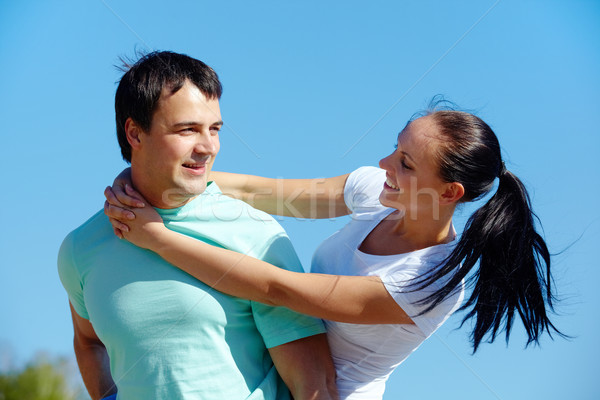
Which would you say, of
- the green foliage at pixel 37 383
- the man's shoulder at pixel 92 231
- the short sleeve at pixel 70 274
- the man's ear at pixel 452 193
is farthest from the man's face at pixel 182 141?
the green foliage at pixel 37 383

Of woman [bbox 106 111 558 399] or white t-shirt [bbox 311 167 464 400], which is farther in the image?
white t-shirt [bbox 311 167 464 400]

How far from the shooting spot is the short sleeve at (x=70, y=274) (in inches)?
120

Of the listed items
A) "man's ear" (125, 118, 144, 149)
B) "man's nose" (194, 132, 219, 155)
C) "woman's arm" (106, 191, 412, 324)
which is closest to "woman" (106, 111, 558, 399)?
"woman's arm" (106, 191, 412, 324)

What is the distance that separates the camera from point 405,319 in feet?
9.73

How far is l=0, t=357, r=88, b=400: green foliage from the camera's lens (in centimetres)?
1132

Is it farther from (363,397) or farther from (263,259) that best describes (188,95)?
(363,397)

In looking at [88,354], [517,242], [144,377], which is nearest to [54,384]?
[88,354]

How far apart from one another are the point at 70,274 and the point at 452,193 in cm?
203

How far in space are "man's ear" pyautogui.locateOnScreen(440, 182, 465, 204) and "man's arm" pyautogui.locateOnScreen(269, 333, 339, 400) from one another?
3.35 ft

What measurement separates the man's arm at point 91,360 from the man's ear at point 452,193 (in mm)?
2088

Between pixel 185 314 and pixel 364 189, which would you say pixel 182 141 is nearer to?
pixel 185 314

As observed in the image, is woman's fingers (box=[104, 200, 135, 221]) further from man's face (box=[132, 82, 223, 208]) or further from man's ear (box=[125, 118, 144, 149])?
man's ear (box=[125, 118, 144, 149])

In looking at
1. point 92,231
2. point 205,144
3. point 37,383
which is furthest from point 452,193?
point 37,383

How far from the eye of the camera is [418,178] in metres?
3.11
